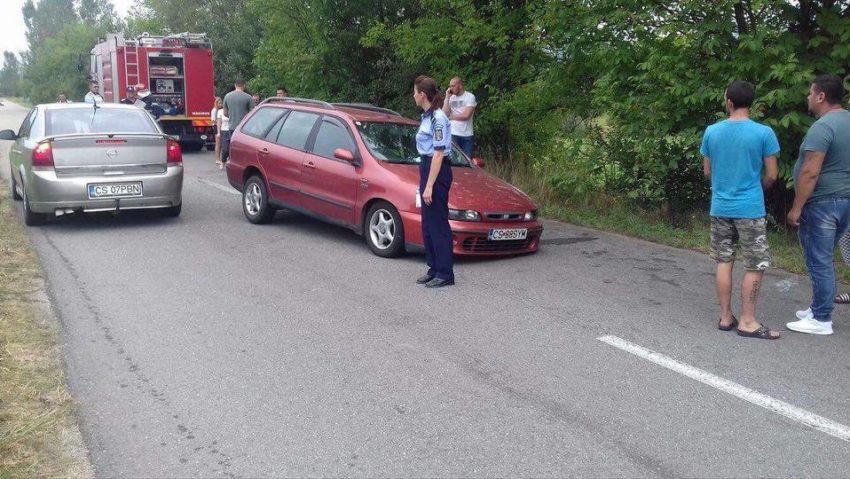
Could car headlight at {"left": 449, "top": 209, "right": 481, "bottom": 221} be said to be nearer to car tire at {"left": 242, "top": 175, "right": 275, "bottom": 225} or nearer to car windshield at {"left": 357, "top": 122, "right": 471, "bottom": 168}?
car windshield at {"left": 357, "top": 122, "right": 471, "bottom": 168}

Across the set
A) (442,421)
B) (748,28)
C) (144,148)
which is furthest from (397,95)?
(442,421)

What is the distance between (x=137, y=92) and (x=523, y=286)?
57.5 feet

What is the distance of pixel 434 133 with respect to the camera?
7402mm

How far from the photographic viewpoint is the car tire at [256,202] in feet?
34.6

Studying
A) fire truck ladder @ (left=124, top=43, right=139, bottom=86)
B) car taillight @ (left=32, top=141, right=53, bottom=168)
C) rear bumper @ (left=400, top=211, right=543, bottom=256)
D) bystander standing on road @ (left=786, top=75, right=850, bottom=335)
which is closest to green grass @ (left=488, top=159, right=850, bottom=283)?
bystander standing on road @ (left=786, top=75, right=850, bottom=335)

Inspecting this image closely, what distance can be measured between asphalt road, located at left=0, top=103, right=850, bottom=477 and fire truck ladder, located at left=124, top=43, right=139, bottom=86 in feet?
50.9

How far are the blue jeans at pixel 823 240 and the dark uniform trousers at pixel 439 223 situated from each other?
2981 mm

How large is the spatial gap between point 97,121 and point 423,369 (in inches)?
283

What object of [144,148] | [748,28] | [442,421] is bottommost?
[442,421]

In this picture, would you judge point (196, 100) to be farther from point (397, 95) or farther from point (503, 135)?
point (503, 135)

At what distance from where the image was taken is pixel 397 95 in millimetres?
17375

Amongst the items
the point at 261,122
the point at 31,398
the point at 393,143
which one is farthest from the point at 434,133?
the point at 261,122

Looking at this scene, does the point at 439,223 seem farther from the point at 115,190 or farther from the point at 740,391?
the point at 115,190

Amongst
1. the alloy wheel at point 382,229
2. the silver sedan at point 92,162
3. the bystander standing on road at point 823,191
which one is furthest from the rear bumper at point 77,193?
the bystander standing on road at point 823,191
